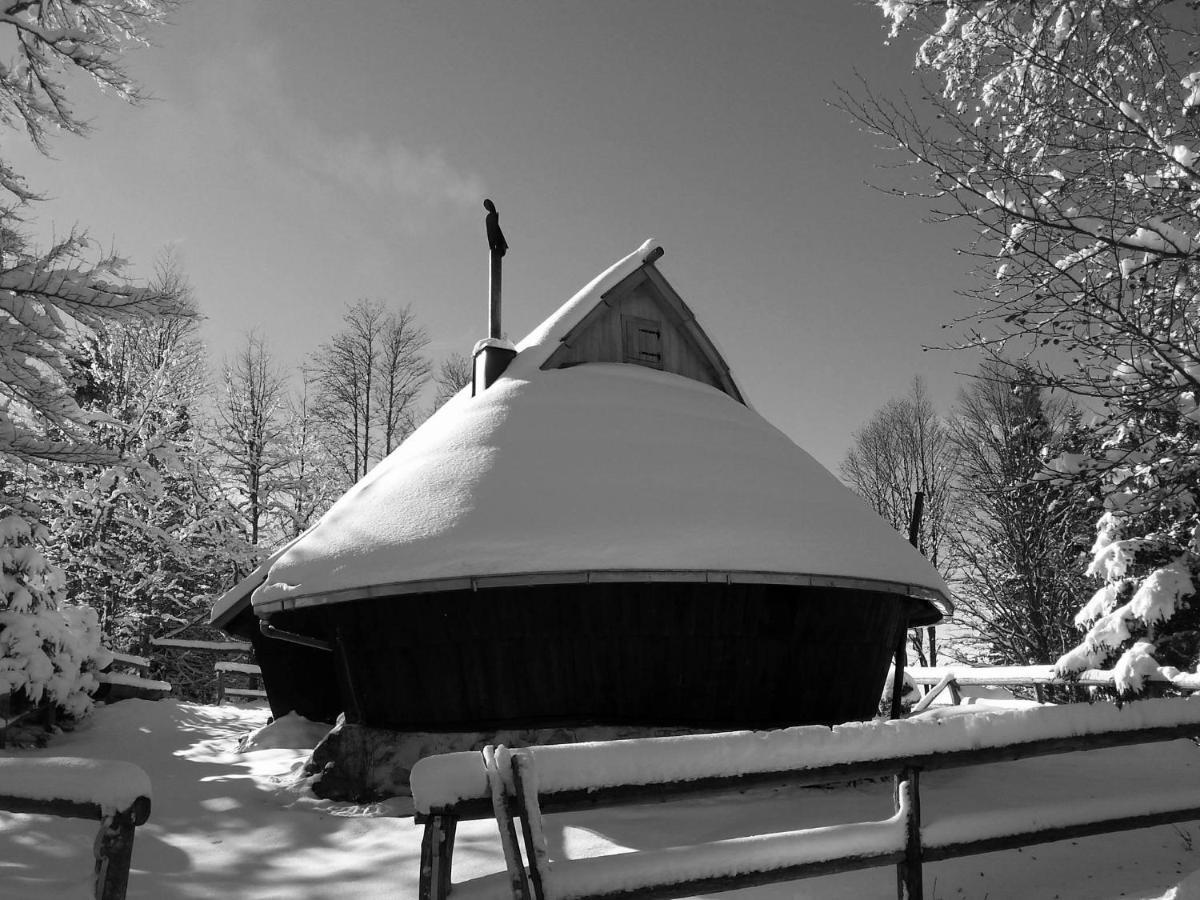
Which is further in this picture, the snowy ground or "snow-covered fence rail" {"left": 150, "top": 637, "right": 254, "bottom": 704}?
"snow-covered fence rail" {"left": 150, "top": 637, "right": 254, "bottom": 704}

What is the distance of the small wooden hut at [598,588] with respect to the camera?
288 inches

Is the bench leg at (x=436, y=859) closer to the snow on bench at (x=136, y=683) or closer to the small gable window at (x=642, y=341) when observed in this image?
the small gable window at (x=642, y=341)

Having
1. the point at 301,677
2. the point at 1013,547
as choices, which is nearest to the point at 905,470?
the point at 1013,547

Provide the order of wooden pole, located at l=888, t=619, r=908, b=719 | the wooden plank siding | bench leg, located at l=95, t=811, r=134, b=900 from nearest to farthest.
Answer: bench leg, located at l=95, t=811, r=134, b=900 → the wooden plank siding → wooden pole, located at l=888, t=619, r=908, b=719

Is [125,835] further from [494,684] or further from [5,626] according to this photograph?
[5,626]

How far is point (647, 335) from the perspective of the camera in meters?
12.6

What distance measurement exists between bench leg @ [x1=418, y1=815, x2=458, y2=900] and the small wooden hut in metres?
3.98

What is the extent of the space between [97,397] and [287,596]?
19.4m

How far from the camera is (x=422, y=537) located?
7547 millimetres

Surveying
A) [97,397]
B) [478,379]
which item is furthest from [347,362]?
[478,379]

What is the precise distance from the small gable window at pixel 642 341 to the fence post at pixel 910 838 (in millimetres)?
9014

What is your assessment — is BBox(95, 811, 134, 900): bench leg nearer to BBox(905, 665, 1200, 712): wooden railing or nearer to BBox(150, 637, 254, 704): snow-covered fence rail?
BBox(905, 665, 1200, 712): wooden railing

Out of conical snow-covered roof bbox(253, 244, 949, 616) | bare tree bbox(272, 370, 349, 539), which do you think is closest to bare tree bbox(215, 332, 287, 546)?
bare tree bbox(272, 370, 349, 539)

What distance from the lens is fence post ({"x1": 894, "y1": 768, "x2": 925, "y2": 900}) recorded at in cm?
386
